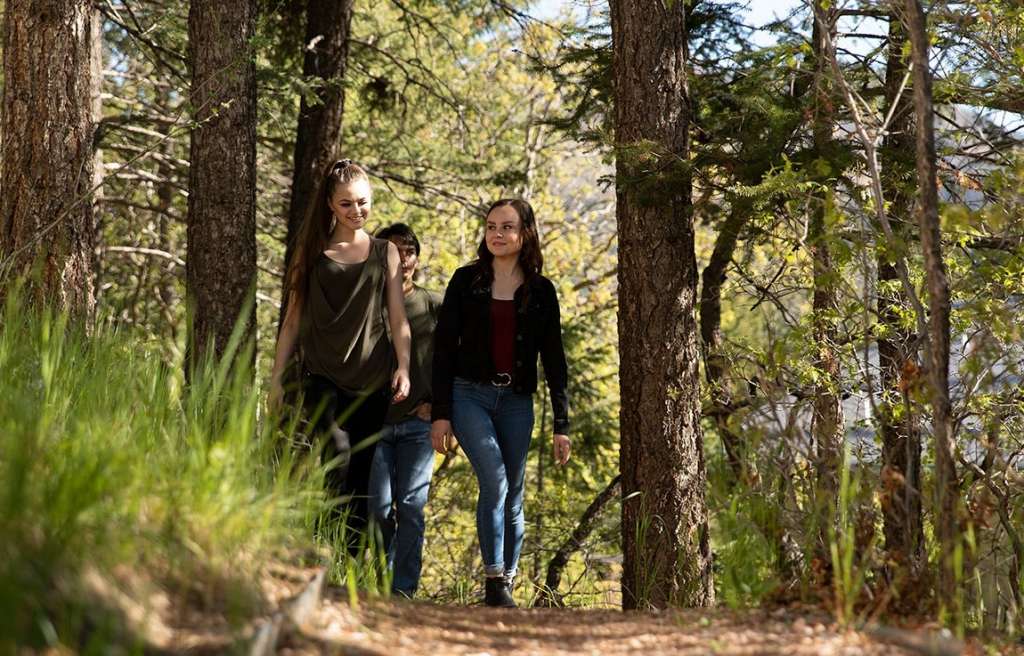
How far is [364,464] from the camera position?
6.21 metres

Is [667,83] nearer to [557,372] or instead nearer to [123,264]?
[557,372]

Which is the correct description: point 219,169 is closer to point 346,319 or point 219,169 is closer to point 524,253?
point 346,319

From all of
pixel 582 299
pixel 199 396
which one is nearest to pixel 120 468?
pixel 199 396

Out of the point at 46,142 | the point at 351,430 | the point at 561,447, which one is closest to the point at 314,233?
the point at 351,430

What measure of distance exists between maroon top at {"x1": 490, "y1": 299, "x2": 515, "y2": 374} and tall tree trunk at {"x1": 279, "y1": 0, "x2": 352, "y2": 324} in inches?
192

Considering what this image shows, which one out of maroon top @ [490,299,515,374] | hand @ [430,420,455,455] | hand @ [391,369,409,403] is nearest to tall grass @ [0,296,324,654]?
hand @ [391,369,409,403]

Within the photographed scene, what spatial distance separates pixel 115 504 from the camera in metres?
3.21

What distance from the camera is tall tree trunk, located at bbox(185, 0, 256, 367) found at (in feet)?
26.6

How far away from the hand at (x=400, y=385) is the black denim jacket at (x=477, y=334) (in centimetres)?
14

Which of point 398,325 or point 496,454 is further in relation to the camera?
point 398,325

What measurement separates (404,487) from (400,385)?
2.24 ft

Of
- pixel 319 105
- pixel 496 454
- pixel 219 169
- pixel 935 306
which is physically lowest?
pixel 496 454

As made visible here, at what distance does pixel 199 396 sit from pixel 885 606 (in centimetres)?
257

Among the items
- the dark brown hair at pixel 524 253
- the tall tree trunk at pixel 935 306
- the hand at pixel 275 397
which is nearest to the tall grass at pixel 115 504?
the hand at pixel 275 397
